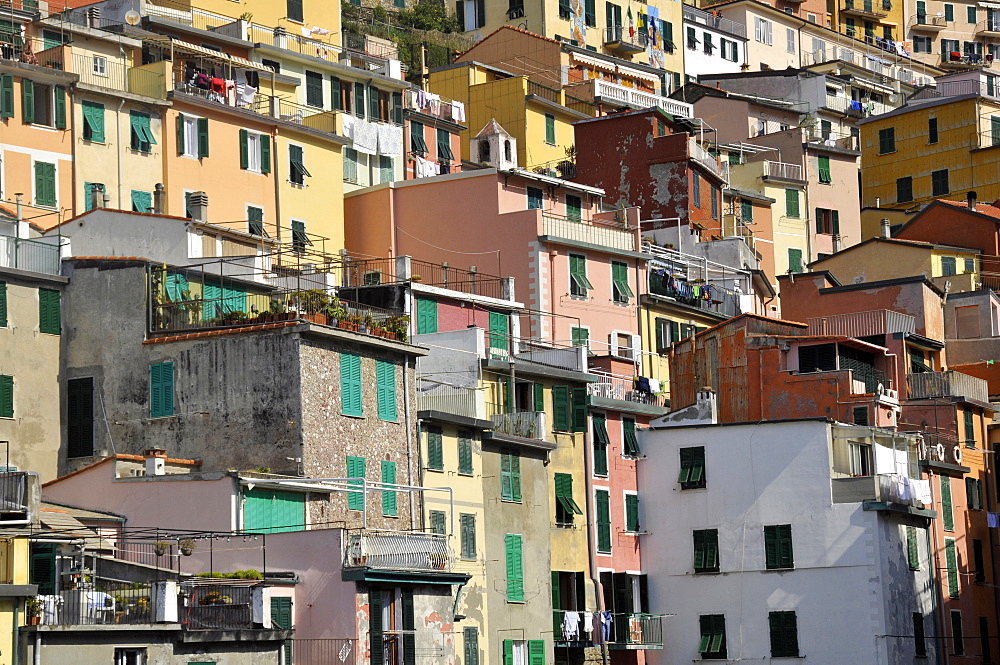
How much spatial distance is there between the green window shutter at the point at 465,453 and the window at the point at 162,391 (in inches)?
308

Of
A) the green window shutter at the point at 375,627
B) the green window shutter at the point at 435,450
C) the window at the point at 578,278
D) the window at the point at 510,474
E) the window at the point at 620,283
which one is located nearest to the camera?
the green window shutter at the point at 375,627

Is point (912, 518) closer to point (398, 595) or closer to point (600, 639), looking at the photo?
point (600, 639)

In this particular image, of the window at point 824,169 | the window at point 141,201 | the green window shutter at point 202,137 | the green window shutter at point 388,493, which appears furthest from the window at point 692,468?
the window at point 824,169

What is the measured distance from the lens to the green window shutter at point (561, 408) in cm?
5428

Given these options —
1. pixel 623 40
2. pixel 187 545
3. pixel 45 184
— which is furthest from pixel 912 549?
pixel 623 40

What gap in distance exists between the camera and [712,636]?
182 ft

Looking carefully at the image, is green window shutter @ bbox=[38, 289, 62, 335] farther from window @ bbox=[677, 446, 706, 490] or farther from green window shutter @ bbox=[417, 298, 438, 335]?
window @ bbox=[677, 446, 706, 490]

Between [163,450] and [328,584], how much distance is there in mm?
5978

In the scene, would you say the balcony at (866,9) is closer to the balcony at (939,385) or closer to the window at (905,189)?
the window at (905,189)

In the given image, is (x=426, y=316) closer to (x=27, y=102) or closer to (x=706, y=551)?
(x=706, y=551)

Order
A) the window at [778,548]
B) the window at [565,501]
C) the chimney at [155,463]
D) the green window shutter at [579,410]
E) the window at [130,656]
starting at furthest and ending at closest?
the window at [778,548] → the green window shutter at [579,410] → the window at [565,501] → the chimney at [155,463] → the window at [130,656]

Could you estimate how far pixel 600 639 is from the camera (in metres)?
53.7

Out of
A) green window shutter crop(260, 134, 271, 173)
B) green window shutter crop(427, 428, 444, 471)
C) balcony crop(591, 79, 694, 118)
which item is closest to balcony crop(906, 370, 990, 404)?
green window shutter crop(260, 134, 271, 173)

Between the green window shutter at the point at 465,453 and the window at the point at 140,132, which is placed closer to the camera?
the green window shutter at the point at 465,453
